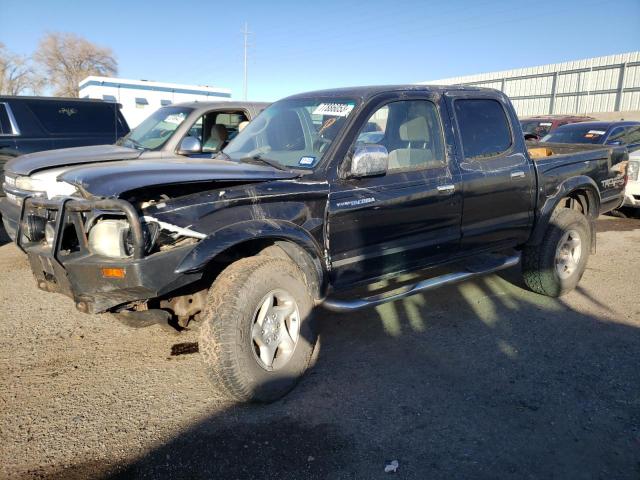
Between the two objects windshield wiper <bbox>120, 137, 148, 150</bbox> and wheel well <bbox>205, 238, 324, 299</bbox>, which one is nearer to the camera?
wheel well <bbox>205, 238, 324, 299</bbox>

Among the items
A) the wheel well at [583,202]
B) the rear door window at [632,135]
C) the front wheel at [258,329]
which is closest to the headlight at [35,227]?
the front wheel at [258,329]

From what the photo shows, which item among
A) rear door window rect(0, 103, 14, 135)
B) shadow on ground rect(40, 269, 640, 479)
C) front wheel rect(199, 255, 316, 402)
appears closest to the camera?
shadow on ground rect(40, 269, 640, 479)

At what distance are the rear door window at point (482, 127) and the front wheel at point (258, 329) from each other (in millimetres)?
1971

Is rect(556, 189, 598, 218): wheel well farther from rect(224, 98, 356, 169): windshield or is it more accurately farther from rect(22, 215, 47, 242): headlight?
rect(22, 215, 47, 242): headlight

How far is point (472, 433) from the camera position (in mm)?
2826

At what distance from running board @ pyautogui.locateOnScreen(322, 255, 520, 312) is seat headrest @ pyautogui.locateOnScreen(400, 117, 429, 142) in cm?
113

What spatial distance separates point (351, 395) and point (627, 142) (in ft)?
31.2

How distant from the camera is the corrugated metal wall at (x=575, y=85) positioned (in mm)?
31812

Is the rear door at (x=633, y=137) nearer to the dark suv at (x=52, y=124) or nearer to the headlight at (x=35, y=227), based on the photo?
the dark suv at (x=52, y=124)

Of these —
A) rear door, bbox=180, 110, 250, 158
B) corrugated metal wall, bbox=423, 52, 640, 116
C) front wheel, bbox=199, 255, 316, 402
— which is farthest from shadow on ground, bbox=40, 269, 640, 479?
corrugated metal wall, bbox=423, 52, 640, 116

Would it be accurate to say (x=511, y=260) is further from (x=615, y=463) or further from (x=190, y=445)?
(x=190, y=445)

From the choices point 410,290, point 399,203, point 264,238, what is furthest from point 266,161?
point 410,290

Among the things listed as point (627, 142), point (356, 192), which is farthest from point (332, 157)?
point (627, 142)

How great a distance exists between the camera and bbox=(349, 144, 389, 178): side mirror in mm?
3357
